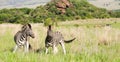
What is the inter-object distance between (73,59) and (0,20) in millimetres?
44813

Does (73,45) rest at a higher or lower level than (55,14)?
higher

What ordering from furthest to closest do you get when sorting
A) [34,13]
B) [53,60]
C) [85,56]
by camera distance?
[34,13], [85,56], [53,60]

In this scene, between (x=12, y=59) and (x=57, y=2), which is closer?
(x=12, y=59)

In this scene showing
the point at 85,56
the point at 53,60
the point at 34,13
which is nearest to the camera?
the point at 53,60

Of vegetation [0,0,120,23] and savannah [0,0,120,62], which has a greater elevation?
savannah [0,0,120,62]

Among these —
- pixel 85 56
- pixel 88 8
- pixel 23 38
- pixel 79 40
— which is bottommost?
pixel 88 8

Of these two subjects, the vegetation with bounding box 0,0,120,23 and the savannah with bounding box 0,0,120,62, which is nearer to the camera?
the savannah with bounding box 0,0,120,62

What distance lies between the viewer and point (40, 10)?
5009 cm

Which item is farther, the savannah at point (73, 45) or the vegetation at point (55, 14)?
the vegetation at point (55, 14)

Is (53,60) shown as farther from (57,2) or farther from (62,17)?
(57,2)

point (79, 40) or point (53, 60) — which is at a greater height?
point (53, 60)

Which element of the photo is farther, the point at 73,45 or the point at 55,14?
the point at 55,14

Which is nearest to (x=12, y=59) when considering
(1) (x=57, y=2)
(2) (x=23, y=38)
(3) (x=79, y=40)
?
(2) (x=23, y=38)

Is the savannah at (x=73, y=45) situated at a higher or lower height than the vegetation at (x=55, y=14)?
higher
